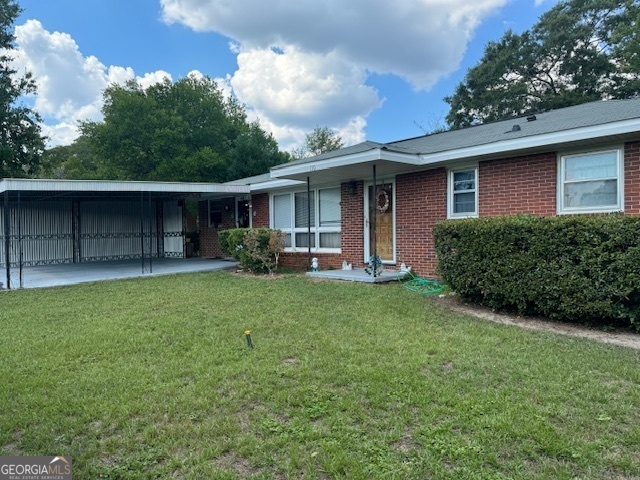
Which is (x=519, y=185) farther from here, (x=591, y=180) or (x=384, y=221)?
(x=384, y=221)

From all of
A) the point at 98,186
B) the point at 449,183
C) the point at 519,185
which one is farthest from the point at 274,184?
the point at 519,185

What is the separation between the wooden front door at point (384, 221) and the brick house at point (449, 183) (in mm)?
23

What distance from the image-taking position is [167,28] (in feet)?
47.7

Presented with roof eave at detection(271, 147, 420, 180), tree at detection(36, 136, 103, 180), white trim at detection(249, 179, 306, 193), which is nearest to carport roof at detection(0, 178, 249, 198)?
white trim at detection(249, 179, 306, 193)

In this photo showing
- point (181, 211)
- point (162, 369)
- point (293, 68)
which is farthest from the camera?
point (293, 68)

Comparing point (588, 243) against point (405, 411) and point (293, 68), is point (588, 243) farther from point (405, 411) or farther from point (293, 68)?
point (293, 68)

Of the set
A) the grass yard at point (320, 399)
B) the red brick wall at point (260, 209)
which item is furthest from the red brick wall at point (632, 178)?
the red brick wall at point (260, 209)

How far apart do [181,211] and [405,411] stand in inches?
554

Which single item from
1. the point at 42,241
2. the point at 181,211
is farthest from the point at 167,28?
the point at 42,241

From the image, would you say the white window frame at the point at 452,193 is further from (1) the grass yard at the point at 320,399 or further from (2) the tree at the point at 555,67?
(2) the tree at the point at 555,67

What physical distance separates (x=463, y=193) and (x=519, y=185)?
3.52 feet

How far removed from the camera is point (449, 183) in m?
8.15

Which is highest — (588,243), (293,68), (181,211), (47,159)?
(293,68)

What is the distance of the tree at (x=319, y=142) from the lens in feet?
113
